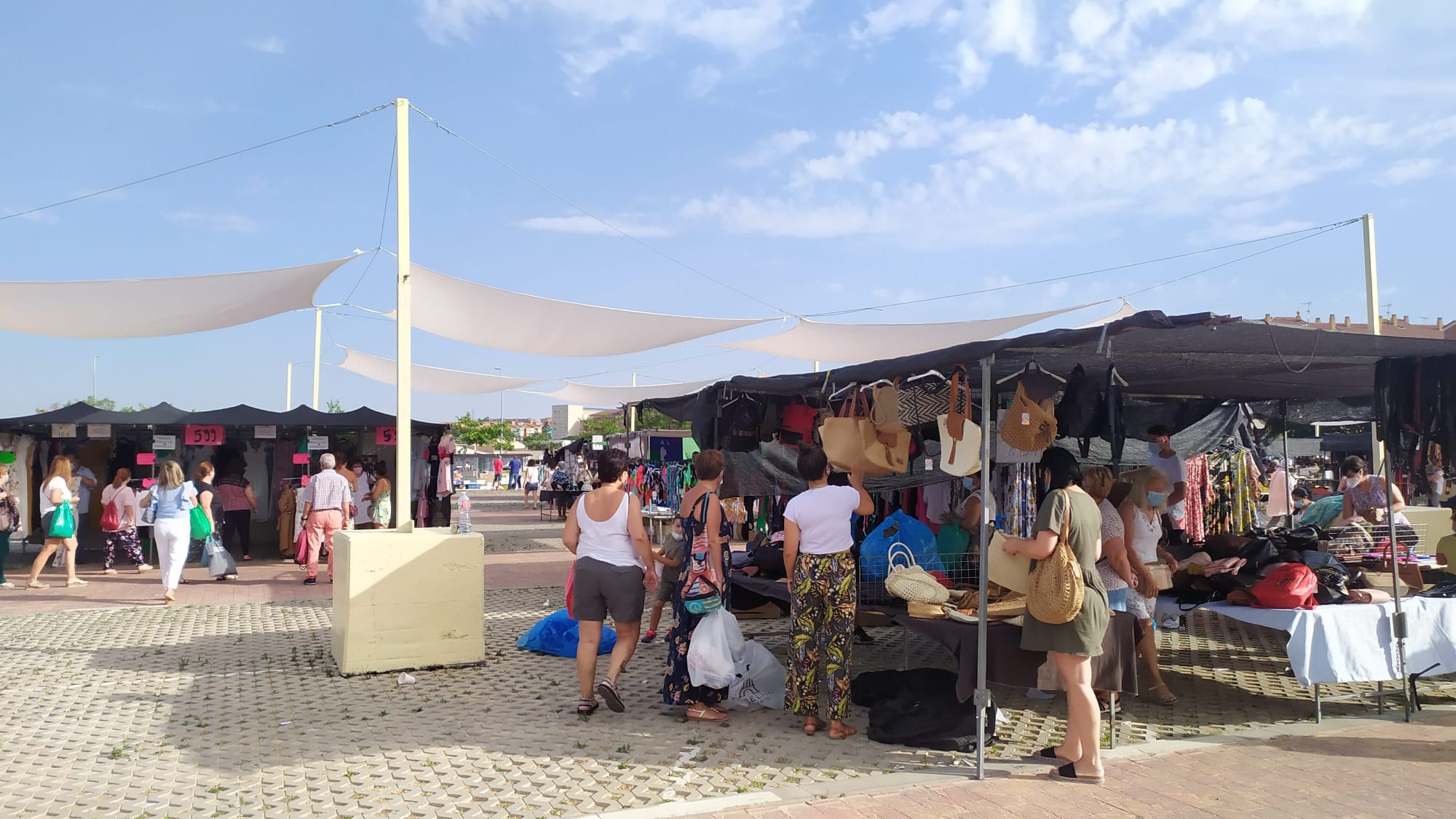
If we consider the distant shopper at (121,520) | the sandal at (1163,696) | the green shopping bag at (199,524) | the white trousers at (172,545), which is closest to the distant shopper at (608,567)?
the sandal at (1163,696)

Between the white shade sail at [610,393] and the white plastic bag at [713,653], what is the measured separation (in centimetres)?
1755

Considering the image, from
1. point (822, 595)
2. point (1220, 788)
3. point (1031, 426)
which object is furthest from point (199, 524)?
point (1220, 788)

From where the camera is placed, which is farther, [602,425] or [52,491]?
[602,425]

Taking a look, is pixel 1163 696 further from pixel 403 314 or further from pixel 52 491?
pixel 52 491

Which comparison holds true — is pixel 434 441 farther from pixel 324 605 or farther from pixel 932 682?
pixel 932 682

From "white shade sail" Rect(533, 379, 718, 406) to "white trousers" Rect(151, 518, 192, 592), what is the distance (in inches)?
551

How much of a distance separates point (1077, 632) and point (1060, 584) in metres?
0.24

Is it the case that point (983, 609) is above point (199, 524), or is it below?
below

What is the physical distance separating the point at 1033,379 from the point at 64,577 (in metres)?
11.7

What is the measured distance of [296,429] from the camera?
1452 cm

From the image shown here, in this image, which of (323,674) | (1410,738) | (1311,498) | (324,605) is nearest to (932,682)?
(1410,738)

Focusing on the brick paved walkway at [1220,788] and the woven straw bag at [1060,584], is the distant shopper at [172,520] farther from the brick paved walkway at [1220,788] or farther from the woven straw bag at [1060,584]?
the woven straw bag at [1060,584]

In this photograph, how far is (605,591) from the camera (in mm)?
5367

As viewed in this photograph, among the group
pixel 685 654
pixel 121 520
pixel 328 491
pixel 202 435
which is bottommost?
pixel 685 654
